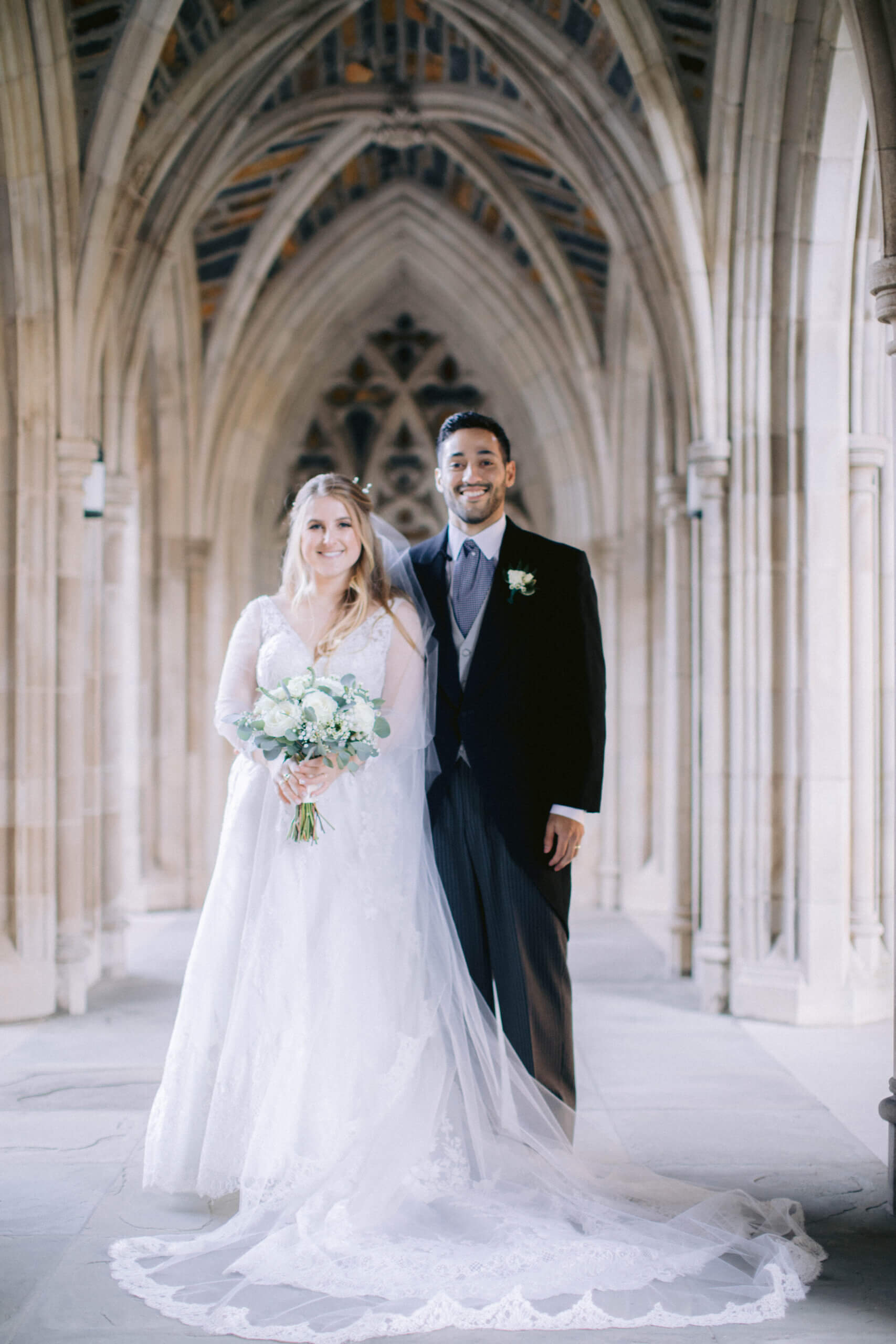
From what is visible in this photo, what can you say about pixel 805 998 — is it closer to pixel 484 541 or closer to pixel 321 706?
pixel 484 541

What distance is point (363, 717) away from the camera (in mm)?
3131

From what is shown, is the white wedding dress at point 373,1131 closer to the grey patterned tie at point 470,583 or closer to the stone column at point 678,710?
the grey patterned tie at point 470,583

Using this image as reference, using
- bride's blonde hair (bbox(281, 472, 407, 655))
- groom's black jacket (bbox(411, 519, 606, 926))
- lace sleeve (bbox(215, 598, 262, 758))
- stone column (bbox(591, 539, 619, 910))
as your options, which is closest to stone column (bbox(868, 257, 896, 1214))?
groom's black jacket (bbox(411, 519, 606, 926))

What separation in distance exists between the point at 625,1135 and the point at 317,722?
1769 mm

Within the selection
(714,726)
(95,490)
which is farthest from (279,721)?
(95,490)

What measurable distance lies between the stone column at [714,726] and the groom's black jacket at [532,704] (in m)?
2.57

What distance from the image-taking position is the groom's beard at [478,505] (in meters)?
3.41

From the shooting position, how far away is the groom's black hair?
336cm

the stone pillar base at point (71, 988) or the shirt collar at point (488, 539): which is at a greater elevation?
the shirt collar at point (488, 539)

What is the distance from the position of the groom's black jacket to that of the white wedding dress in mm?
133

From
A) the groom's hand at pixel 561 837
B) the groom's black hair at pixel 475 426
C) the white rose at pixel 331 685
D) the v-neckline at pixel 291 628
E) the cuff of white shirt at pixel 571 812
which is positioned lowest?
the groom's hand at pixel 561 837

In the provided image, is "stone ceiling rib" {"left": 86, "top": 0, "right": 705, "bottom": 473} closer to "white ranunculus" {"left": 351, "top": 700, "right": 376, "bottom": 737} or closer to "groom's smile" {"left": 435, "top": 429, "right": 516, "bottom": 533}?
"groom's smile" {"left": 435, "top": 429, "right": 516, "bottom": 533}

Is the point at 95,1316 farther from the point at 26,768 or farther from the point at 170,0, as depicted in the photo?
the point at 170,0

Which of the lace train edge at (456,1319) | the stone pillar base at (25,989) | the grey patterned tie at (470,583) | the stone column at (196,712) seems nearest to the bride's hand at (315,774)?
the grey patterned tie at (470,583)
